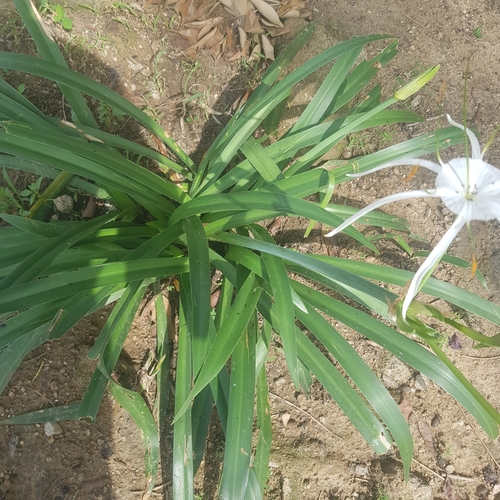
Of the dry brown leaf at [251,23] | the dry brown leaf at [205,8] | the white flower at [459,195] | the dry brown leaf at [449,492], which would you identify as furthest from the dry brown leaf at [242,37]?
the dry brown leaf at [449,492]

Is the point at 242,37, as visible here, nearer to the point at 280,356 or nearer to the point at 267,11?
the point at 267,11

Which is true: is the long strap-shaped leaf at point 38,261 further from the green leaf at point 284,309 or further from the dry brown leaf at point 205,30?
the dry brown leaf at point 205,30

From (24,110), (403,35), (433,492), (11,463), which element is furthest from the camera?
(403,35)

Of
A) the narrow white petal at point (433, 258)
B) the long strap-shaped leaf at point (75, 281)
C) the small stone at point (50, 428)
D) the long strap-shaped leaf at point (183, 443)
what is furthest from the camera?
the small stone at point (50, 428)

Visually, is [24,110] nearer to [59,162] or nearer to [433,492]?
[59,162]

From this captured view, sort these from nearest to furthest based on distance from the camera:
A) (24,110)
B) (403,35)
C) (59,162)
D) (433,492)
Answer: (59,162)
(24,110)
(433,492)
(403,35)

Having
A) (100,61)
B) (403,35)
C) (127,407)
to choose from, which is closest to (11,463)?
(127,407)

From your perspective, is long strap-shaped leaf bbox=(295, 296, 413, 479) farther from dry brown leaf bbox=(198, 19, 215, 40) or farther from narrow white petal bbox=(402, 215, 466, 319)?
dry brown leaf bbox=(198, 19, 215, 40)

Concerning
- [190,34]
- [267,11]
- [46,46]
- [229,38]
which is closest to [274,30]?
[267,11]
